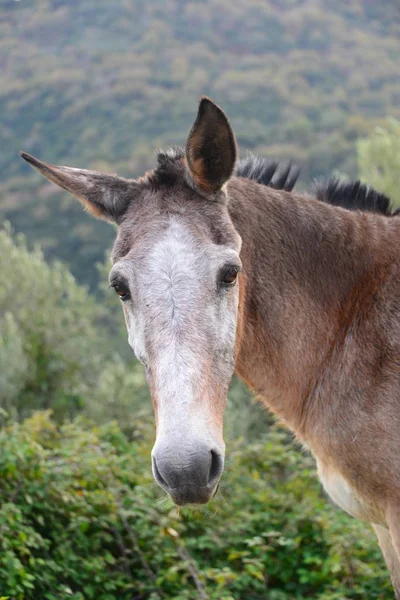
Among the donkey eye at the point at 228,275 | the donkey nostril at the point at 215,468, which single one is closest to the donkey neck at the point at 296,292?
the donkey eye at the point at 228,275

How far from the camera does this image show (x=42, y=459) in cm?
572

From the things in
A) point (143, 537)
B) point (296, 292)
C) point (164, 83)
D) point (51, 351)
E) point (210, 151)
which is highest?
point (210, 151)

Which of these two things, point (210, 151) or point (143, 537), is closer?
point (210, 151)

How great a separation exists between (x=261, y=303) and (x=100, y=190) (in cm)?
118

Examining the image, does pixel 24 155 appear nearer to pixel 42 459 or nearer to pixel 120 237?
pixel 120 237

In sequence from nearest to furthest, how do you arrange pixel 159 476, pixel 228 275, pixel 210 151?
1. pixel 159 476
2. pixel 228 275
3. pixel 210 151

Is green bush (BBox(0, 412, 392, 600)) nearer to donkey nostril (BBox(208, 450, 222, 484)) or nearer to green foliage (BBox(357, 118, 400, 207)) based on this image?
donkey nostril (BBox(208, 450, 222, 484))

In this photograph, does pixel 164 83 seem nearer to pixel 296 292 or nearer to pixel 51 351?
pixel 51 351

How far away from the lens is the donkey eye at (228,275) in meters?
3.47

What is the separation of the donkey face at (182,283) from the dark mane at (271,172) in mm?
817

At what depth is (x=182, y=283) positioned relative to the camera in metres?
3.32

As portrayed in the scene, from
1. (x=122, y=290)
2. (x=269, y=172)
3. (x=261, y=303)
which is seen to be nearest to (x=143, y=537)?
(x=261, y=303)

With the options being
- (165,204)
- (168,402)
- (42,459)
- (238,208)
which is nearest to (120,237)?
(165,204)

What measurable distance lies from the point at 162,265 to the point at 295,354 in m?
1.24
